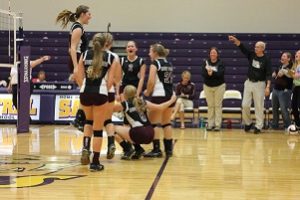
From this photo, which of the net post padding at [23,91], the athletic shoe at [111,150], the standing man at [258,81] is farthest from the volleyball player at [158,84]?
the standing man at [258,81]

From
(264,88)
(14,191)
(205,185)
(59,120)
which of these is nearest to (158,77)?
(205,185)

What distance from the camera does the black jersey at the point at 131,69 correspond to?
292 inches

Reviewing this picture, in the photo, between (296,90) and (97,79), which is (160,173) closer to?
(97,79)

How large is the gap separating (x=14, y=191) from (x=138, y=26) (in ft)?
46.7

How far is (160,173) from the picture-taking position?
592 centimetres

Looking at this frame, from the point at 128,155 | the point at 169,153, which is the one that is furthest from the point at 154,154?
the point at 128,155

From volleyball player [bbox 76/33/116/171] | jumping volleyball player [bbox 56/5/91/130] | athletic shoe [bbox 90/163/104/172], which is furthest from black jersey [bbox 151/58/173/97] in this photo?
athletic shoe [bbox 90/163/104/172]

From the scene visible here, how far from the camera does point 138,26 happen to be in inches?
730

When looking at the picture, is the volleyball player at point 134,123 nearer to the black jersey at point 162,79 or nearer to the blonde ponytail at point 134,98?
the blonde ponytail at point 134,98

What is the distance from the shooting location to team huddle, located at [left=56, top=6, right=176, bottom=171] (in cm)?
594

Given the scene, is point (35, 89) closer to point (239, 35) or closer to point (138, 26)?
point (138, 26)

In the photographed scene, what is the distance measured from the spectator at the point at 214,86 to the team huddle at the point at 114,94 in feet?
15.7

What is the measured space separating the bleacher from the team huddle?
31.1 ft

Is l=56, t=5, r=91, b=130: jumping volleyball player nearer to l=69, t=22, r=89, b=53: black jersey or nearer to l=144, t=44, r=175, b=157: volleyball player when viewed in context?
l=69, t=22, r=89, b=53: black jersey
